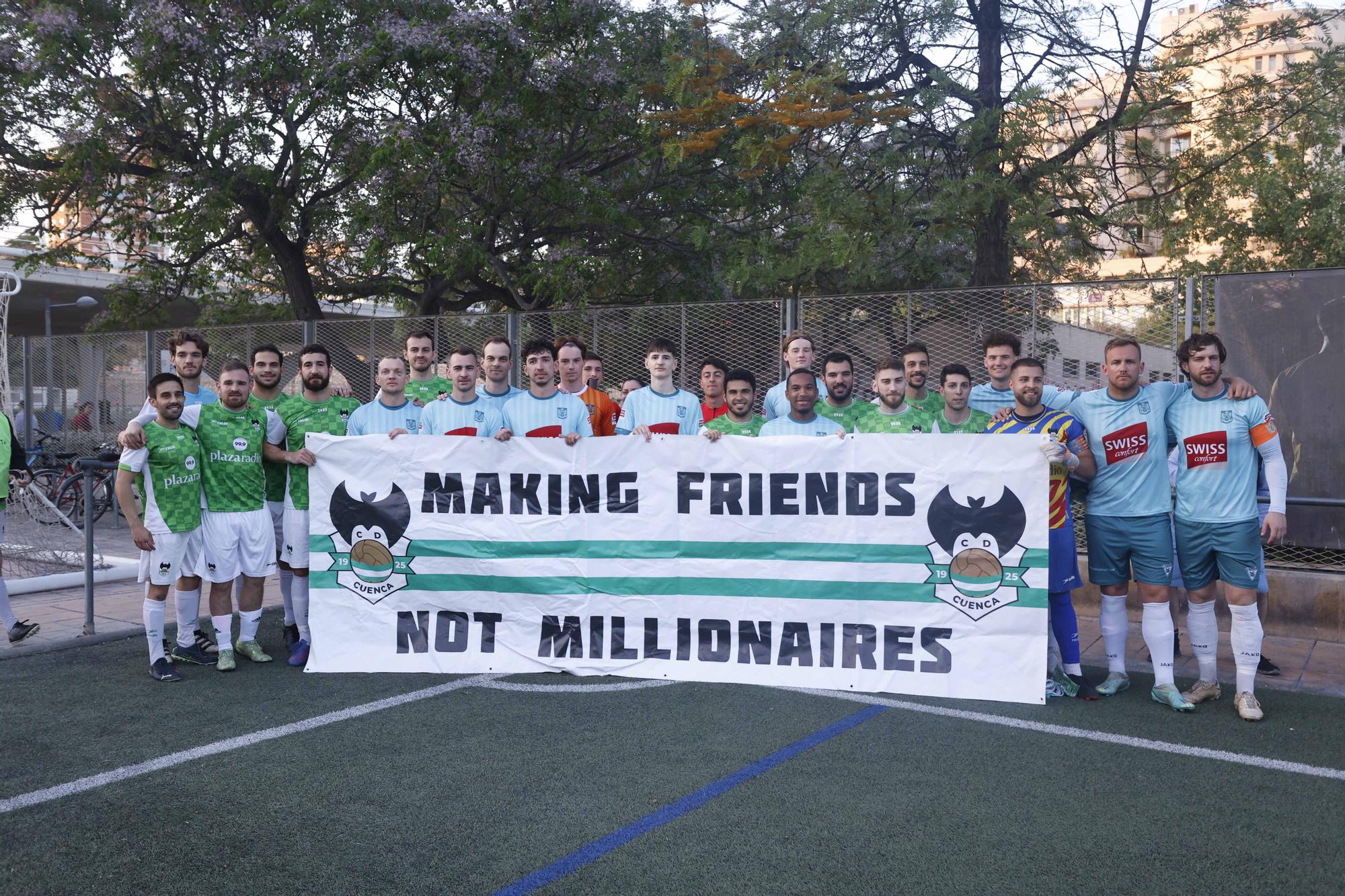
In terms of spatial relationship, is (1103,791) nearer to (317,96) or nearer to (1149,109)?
(1149,109)

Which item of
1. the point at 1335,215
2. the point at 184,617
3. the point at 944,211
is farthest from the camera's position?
the point at 1335,215

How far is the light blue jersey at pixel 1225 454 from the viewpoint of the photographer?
209 inches

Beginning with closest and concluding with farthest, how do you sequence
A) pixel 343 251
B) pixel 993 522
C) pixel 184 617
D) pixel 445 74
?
pixel 993 522 < pixel 184 617 < pixel 445 74 < pixel 343 251

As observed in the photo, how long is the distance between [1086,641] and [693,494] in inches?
119

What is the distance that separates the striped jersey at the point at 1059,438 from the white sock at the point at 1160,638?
2.05 ft

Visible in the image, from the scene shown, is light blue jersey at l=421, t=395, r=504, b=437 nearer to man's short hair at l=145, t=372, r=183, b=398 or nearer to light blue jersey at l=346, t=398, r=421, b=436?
light blue jersey at l=346, t=398, r=421, b=436

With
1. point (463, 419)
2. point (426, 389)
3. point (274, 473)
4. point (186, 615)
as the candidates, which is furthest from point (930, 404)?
point (186, 615)

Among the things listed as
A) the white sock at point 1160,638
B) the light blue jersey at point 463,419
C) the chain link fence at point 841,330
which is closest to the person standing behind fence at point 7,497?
the chain link fence at point 841,330

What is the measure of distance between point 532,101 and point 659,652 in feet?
34.6

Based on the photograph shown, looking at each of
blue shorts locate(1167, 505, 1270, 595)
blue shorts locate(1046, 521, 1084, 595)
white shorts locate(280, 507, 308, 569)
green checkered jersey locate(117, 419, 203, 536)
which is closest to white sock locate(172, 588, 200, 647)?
green checkered jersey locate(117, 419, 203, 536)

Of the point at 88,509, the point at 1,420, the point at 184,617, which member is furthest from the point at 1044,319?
the point at 1,420

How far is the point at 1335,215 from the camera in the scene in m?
20.5

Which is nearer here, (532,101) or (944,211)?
(944,211)

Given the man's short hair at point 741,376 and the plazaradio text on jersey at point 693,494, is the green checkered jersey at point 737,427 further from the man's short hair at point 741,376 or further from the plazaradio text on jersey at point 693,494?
the plazaradio text on jersey at point 693,494
